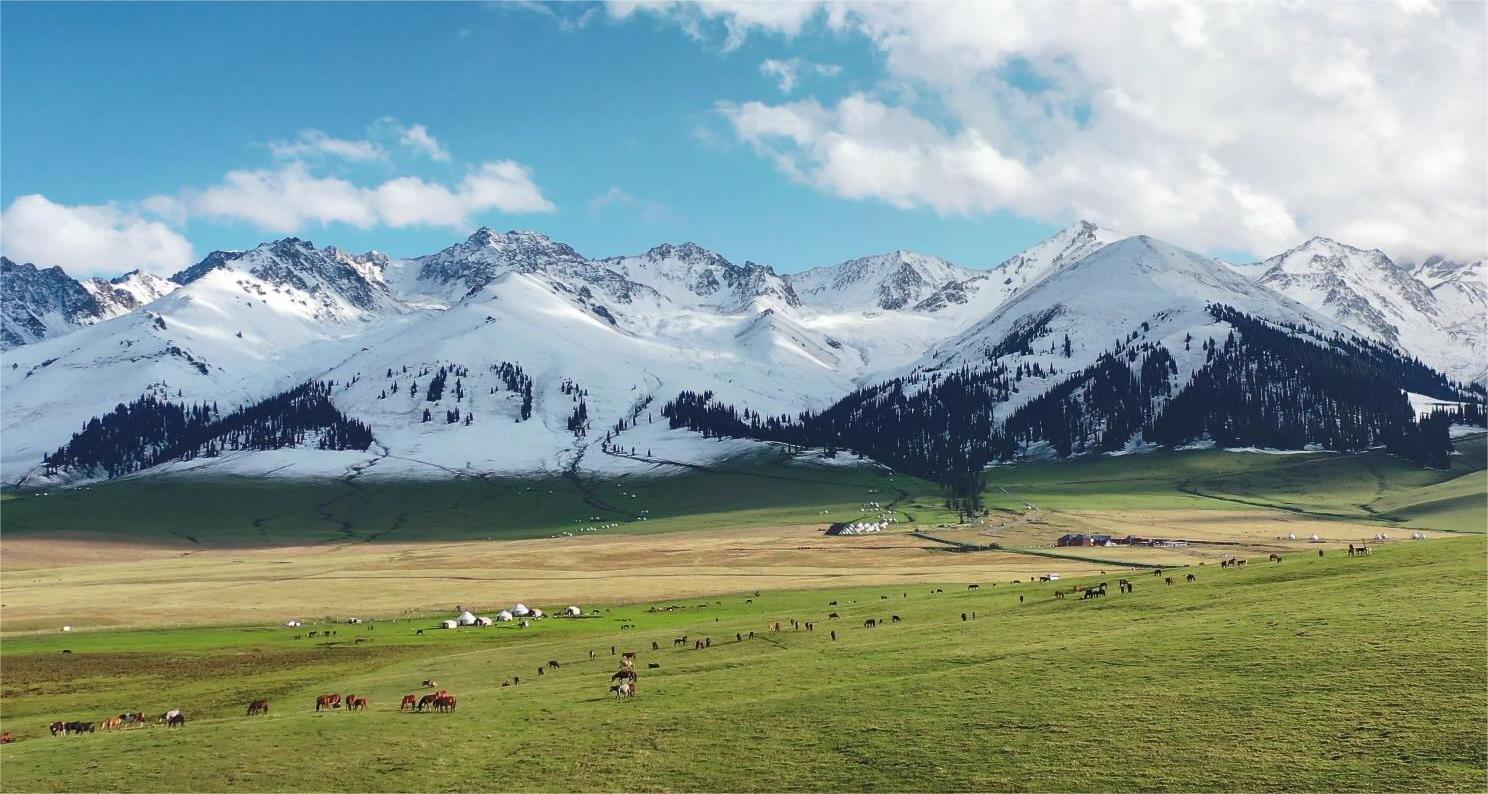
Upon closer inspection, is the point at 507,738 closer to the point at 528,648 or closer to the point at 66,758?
the point at 66,758

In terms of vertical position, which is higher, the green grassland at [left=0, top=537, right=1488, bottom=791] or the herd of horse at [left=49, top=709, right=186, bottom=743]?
the green grassland at [left=0, top=537, right=1488, bottom=791]

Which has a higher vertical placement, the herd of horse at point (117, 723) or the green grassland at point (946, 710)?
the green grassland at point (946, 710)

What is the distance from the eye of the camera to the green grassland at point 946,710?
3331cm

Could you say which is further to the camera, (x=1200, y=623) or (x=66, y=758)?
(x=1200, y=623)

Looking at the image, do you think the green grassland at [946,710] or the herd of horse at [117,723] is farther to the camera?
the herd of horse at [117,723]

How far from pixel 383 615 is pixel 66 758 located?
7285 centimetres

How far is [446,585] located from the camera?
5778 inches

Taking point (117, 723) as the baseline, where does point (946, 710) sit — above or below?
above

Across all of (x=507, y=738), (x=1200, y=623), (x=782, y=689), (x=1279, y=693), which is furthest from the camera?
(x=1200, y=623)

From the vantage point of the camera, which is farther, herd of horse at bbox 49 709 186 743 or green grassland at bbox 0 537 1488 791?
herd of horse at bbox 49 709 186 743

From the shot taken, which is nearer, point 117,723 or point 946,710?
point 946,710

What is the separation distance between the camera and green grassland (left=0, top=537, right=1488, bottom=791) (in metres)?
33.3

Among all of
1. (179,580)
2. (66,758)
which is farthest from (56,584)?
(66,758)

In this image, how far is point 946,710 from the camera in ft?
134
